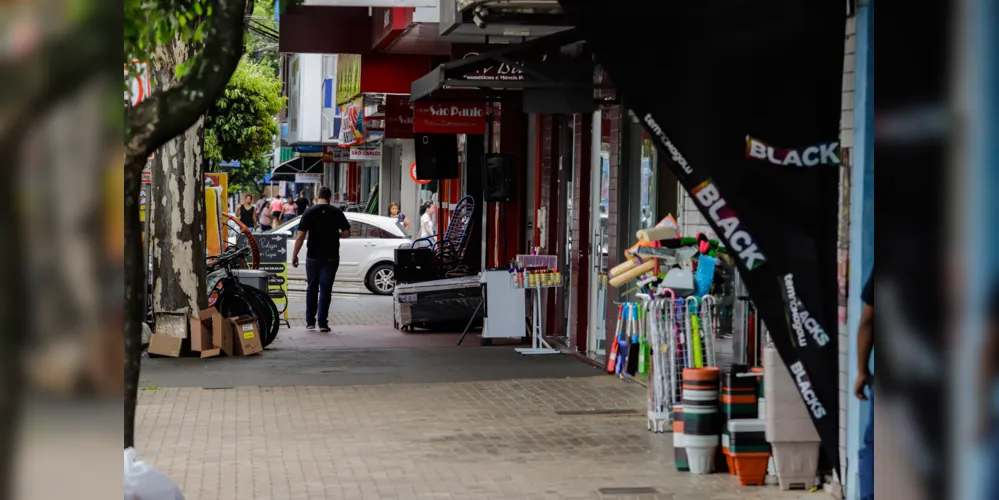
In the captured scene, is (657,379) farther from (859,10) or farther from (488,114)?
(488,114)

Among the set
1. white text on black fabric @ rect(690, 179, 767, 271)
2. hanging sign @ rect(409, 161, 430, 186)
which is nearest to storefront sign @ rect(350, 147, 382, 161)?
hanging sign @ rect(409, 161, 430, 186)

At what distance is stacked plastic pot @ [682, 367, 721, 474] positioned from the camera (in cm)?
818

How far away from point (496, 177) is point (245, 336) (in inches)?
186

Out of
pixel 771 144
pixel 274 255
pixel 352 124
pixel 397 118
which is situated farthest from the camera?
pixel 352 124

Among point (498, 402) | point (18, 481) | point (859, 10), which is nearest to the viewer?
point (18, 481)

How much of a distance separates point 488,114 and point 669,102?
12173 mm

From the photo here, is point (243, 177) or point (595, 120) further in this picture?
point (243, 177)

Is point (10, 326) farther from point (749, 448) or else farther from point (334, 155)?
point (334, 155)

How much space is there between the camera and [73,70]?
239 cm

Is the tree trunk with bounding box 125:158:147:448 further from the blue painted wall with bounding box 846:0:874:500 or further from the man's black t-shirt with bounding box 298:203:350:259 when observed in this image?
the man's black t-shirt with bounding box 298:203:350:259

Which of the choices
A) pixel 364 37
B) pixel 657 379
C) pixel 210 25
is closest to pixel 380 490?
pixel 657 379

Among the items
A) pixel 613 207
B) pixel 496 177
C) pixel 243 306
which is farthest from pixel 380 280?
pixel 613 207

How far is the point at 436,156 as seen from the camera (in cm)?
2116

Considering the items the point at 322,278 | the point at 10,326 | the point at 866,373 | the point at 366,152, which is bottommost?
the point at 866,373
